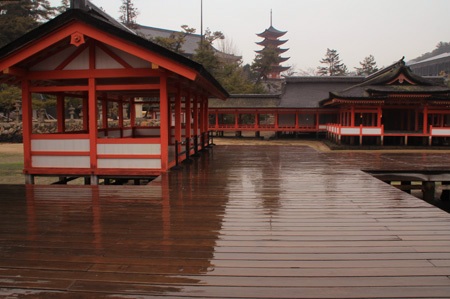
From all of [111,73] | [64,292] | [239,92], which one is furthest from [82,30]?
[239,92]

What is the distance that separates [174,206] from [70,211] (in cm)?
139

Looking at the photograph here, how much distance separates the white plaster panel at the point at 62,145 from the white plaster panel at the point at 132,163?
575 mm

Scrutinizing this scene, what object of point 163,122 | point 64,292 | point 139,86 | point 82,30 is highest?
point 82,30

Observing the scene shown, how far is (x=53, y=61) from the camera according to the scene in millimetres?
7980

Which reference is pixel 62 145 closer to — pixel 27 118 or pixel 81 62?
pixel 27 118

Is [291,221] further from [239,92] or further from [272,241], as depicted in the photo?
[239,92]

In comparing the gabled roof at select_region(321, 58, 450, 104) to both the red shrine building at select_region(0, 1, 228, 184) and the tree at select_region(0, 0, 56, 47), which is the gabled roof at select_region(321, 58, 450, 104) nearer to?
the red shrine building at select_region(0, 1, 228, 184)

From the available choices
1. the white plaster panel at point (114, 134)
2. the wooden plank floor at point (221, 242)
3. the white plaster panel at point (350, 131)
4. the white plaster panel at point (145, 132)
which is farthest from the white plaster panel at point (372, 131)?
the wooden plank floor at point (221, 242)

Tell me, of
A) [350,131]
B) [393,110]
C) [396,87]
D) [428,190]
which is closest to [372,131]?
[350,131]

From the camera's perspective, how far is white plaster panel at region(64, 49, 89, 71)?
311 inches

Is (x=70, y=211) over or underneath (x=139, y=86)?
underneath

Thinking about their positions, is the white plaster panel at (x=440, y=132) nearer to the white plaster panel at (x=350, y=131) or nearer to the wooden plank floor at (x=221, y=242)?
the white plaster panel at (x=350, y=131)

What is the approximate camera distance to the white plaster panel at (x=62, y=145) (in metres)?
8.06

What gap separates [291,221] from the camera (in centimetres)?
434
